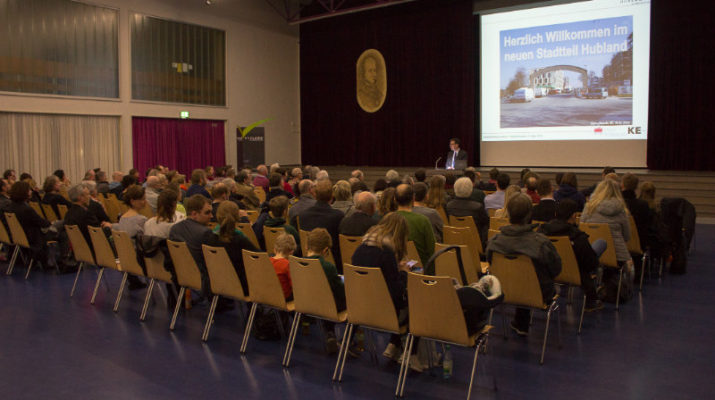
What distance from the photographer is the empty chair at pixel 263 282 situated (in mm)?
4332

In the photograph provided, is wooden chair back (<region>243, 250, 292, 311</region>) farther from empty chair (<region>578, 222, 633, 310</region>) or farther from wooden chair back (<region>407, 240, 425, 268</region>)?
empty chair (<region>578, 222, 633, 310</region>)

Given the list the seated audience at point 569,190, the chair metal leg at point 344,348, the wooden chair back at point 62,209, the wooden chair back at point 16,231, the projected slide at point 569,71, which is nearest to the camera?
the chair metal leg at point 344,348

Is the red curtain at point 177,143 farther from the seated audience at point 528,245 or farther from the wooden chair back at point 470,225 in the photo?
the seated audience at point 528,245

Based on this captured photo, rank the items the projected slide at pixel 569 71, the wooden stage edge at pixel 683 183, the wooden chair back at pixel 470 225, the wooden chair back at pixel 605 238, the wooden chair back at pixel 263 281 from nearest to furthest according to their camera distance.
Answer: the wooden chair back at pixel 263 281 < the wooden chair back at pixel 605 238 < the wooden chair back at pixel 470 225 < the wooden stage edge at pixel 683 183 < the projected slide at pixel 569 71

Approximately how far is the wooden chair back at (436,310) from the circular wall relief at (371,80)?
1473cm

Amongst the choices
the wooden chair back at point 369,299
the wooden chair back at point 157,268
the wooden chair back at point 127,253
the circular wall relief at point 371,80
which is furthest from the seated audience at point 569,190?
the circular wall relief at point 371,80

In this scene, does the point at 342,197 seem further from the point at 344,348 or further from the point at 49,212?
the point at 49,212

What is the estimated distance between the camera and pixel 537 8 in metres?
14.1

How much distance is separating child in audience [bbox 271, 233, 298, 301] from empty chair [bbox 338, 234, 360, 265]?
2.06 feet

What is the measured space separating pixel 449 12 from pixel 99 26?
364 inches

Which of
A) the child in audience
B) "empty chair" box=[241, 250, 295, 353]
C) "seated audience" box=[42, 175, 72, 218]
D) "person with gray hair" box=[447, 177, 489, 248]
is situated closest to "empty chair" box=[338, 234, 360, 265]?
the child in audience

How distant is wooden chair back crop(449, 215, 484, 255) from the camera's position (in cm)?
597

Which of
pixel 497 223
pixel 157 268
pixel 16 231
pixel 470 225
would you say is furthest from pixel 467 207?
pixel 16 231

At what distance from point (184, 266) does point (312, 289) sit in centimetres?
150
